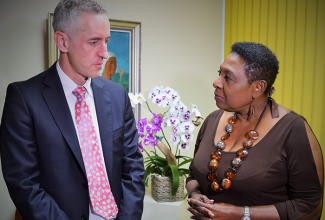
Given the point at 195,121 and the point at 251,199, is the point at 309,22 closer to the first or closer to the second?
the point at 195,121

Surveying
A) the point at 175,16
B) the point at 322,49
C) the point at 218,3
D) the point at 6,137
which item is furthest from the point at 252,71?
the point at 218,3

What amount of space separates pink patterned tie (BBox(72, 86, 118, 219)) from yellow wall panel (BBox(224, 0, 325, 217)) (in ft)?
5.16

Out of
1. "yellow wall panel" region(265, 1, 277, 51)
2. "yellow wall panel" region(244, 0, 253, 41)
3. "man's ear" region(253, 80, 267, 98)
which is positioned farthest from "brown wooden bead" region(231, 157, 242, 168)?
"yellow wall panel" region(244, 0, 253, 41)

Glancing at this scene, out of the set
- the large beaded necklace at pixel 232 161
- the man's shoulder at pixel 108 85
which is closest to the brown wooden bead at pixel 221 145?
the large beaded necklace at pixel 232 161

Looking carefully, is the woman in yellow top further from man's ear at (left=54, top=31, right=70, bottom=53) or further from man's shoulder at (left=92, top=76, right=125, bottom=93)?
man's ear at (left=54, top=31, right=70, bottom=53)

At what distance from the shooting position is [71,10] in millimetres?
1253

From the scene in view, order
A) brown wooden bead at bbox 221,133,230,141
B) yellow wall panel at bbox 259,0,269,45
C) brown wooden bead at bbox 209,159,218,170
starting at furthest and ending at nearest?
1. yellow wall panel at bbox 259,0,269,45
2. brown wooden bead at bbox 221,133,230,141
3. brown wooden bead at bbox 209,159,218,170

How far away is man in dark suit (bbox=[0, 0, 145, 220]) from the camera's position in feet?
3.89

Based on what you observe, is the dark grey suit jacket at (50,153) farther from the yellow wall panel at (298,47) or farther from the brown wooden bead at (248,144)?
the yellow wall panel at (298,47)

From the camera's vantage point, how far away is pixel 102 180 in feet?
4.35

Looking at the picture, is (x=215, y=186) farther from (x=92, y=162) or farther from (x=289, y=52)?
(x=289, y=52)

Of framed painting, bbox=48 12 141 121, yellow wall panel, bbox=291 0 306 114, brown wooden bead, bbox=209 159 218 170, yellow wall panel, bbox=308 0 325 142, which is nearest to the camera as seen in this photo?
brown wooden bead, bbox=209 159 218 170

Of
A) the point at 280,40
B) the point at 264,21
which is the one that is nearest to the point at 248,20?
the point at 264,21

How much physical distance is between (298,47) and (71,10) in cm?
173
